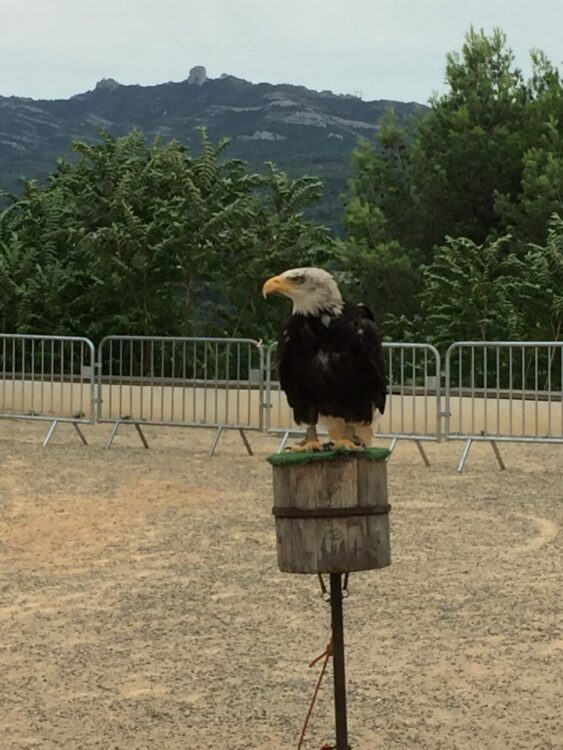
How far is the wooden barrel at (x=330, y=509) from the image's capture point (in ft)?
11.9

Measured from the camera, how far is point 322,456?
3.58m

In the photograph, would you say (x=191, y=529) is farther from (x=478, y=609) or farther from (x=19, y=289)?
(x=19, y=289)

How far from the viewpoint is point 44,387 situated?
13602 mm

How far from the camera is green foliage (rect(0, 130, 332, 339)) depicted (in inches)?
758

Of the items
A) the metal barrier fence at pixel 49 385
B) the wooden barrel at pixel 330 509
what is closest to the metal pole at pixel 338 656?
the wooden barrel at pixel 330 509

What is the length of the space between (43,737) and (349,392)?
1809mm

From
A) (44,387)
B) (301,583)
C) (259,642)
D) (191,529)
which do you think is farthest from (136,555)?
(44,387)

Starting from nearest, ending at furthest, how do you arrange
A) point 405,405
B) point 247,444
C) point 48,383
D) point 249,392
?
1. point 405,405
2. point 249,392
3. point 247,444
4. point 48,383

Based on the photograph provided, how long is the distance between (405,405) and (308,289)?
24.2 feet

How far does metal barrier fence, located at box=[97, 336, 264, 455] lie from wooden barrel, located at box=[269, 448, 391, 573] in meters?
8.45

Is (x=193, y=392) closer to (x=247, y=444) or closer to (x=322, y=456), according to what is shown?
Answer: (x=247, y=444)

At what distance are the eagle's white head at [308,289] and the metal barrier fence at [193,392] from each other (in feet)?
24.9

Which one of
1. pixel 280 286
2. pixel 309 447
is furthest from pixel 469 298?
pixel 309 447

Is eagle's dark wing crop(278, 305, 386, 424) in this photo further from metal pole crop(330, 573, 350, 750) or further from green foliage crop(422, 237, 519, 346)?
green foliage crop(422, 237, 519, 346)
